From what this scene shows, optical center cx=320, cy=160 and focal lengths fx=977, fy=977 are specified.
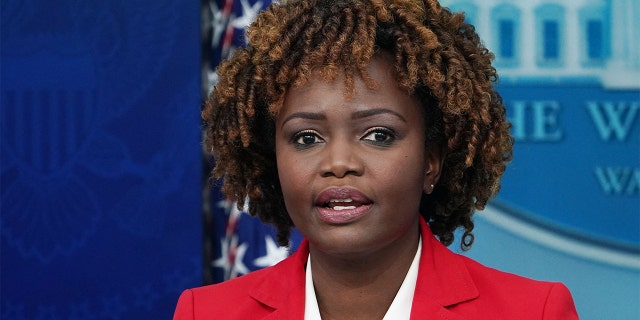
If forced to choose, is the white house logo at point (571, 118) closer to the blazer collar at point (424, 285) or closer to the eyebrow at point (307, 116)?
the blazer collar at point (424, 285)

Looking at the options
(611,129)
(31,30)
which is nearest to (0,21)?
(31,30)

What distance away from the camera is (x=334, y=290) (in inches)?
A: 83.7

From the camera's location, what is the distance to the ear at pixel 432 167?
6.89 feet

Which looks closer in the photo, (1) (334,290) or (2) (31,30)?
(1) (334,290)

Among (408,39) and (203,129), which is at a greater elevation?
(408,39)

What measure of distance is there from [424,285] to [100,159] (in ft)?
4.25

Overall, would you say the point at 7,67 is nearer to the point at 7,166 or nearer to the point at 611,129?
the point at 7,166

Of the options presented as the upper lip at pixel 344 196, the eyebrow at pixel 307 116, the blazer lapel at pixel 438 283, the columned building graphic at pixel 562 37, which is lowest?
the blazer lapel at pixel 438 283

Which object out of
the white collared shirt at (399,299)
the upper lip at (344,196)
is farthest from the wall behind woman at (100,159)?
the upper lip at (344,196)

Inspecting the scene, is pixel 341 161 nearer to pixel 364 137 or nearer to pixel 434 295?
pixel 364 137

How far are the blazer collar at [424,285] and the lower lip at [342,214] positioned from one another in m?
0.25

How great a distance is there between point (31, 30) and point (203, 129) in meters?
0.64

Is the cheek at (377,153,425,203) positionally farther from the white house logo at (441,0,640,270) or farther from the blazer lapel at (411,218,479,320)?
the white house logo at (441,0,640,270)

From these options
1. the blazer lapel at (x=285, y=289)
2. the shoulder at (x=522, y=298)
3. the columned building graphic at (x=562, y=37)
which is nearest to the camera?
the shoulder at (x=522, y=298)
